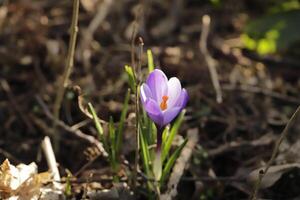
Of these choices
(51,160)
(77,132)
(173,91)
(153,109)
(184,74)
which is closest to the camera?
(153,109)

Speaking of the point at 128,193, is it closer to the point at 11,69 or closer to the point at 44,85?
the point at 44,85

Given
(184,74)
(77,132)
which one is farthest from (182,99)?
(184,74)

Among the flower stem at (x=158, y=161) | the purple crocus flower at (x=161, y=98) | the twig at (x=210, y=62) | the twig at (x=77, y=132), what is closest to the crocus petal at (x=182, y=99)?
the purple crocus flower at (x=161, y=98)

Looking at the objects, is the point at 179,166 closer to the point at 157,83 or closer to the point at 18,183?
the point at 157,83

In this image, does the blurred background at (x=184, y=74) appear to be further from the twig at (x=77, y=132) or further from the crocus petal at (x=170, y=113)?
Answer: the crocus petal at (x=170, y=113)

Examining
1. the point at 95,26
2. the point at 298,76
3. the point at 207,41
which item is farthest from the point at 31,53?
the point at 298,76

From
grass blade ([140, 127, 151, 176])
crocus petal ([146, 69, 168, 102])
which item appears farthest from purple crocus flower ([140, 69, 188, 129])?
grass blade ([140, 127, 151, 176])

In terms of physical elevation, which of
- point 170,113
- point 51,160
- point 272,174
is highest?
point 170,113

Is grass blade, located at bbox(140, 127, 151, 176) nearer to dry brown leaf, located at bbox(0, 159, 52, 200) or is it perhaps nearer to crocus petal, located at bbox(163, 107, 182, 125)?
crocus petal, located at bbox(163, 107, 182, 125)
